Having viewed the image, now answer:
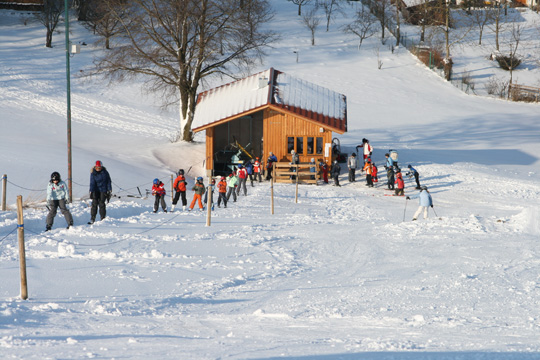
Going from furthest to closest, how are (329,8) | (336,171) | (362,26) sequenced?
(329,8), (362,26), (336,171)

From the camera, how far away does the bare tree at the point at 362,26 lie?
6253 cm

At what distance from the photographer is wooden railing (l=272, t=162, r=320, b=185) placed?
26562 millimetres

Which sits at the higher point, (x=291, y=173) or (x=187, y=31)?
(x=187, y=31)

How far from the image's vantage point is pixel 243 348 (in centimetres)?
714

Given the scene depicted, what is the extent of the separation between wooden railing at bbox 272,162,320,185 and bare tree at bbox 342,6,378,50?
1431 inches

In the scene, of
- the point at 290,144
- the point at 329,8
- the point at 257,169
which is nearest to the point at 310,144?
the point at 290,144

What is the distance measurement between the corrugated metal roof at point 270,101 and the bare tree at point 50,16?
28929mm

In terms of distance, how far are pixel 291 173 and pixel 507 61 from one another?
39.7m

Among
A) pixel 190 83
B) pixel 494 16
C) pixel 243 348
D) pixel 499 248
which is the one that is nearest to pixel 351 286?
pixel 243 348

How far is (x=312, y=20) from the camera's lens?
65.3 meters

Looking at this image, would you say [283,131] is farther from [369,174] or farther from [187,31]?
[187,31]

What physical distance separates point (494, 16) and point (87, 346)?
7302cm

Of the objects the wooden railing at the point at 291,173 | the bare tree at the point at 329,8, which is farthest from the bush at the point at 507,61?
the wooden railing at the point at 291,173

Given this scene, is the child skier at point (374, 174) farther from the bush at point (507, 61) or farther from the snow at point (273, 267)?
the bush at point (507, 61)
